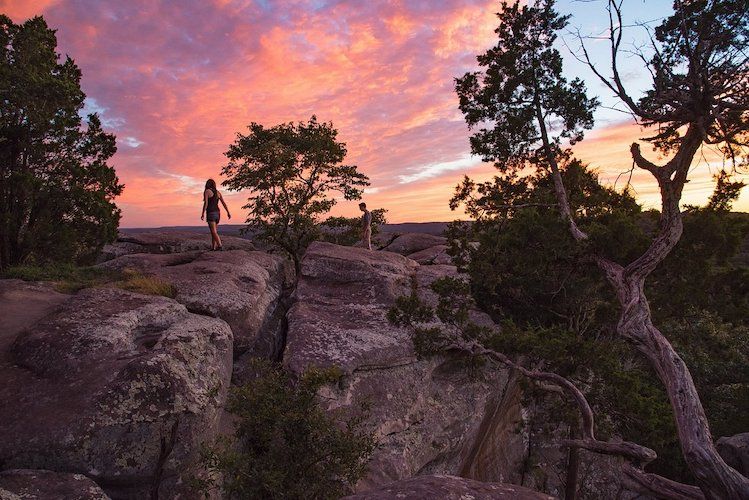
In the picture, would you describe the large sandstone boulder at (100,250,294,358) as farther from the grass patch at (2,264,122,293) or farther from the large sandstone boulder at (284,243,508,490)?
the large sandstone boulder at (284,243,508,490)

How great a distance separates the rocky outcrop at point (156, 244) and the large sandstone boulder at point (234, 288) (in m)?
4.94

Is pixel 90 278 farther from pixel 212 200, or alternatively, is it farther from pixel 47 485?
pixel 47 485

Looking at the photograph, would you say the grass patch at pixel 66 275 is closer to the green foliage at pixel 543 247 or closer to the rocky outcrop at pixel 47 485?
the rocky outcrop at pixel 47 485

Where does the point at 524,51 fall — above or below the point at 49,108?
above

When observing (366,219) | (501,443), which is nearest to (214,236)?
(366,219)

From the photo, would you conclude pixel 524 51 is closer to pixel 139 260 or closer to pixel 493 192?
pixel 493 192

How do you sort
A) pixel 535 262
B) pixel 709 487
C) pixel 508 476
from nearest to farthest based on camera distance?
pixel 709 487
pixel 535 262
pixel 508 476

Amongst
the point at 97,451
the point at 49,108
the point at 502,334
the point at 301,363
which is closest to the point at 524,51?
the point at 502,334

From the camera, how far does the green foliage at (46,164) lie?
18250mm

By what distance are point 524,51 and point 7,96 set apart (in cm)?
2225

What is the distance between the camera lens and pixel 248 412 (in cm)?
696

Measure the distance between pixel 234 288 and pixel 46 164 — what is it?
45.8 ft

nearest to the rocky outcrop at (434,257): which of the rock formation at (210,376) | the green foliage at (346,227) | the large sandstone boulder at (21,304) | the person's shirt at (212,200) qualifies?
the green foliage at (346,227)

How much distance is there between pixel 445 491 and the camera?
497 cm
